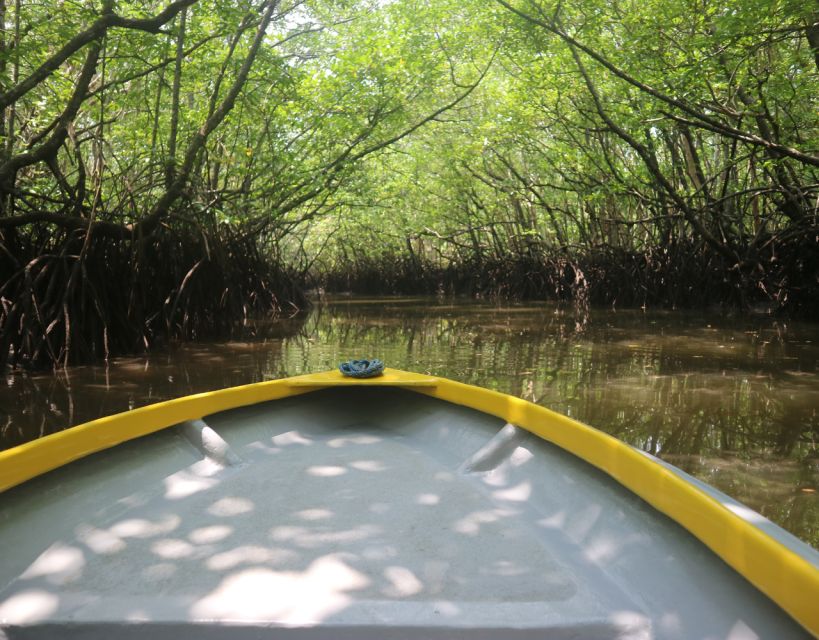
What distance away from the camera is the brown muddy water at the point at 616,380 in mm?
2385

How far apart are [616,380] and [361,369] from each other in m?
2.09

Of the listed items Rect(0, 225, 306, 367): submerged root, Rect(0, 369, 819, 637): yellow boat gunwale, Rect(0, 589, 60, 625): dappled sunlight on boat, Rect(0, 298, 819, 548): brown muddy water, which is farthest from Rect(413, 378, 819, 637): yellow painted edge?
Rect(0, 225, 306, 367): submerged root

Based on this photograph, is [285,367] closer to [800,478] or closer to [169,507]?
[169,507]

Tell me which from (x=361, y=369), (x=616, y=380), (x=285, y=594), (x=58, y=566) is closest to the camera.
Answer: (x=285, y=594)

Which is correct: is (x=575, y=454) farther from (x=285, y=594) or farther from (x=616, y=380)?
(x=616, y=380)

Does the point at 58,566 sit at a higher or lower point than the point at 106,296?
lower

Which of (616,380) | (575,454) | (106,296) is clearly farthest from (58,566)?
(106,296)

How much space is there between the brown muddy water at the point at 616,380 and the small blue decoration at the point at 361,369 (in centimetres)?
108

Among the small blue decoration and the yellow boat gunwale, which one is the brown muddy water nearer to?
the yellow boat gunwale

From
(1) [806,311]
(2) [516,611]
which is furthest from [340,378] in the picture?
(1) [806,311]

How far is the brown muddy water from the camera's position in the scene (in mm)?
2385

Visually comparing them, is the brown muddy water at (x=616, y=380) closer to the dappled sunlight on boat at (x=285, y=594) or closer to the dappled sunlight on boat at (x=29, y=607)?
the dappled sunlight on boat at (x=285, y=594)

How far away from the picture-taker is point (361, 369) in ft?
8.64

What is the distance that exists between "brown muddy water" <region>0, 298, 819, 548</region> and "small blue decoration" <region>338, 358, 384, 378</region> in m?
1.08
